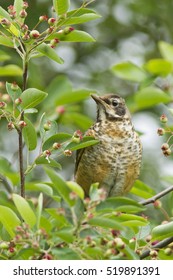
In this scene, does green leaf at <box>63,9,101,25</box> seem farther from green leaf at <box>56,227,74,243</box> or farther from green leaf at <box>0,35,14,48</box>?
green leaf at <box>56,227,74,243</box>

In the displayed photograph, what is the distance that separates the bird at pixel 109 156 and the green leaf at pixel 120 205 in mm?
1749

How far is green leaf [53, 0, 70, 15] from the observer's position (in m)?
3.45

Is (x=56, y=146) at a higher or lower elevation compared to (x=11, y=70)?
lower

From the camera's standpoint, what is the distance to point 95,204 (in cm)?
292

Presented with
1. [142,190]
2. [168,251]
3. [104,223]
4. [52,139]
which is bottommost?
[168,251]

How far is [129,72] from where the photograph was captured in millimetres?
5027

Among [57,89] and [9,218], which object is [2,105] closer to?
[9,218]

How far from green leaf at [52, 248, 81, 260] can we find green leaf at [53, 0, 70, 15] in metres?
1.07

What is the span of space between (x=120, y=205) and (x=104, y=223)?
0.15 m

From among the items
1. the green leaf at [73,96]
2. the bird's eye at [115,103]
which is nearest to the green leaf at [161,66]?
the bird's eye at [115,103]

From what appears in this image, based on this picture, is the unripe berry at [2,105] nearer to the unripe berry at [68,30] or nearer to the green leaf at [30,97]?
the green leaf at [30,97]

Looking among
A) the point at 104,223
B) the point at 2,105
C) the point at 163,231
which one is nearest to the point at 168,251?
the point at 163,231

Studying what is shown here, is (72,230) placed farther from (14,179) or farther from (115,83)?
(115,83)

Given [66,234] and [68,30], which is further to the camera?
[68,30]
